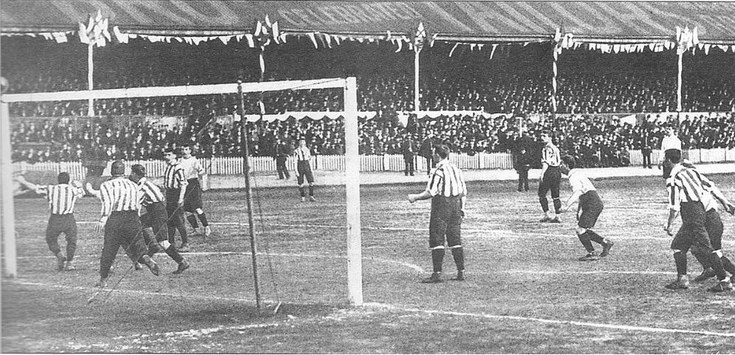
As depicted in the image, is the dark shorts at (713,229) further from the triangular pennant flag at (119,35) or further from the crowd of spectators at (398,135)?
the triangular pennant flag at (119,35)

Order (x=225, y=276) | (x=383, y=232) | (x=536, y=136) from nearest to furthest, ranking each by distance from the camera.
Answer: (x=225, y=276), (x=383, y=232), (x=536, y=136)

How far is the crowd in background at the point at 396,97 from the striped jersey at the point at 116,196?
447 inches

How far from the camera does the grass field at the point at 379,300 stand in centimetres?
846

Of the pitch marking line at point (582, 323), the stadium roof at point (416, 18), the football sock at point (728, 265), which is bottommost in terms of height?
the pitch marking line at point (582, 323)

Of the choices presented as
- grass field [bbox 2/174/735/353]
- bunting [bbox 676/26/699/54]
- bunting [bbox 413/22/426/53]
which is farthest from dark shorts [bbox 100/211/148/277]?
bunting [bbox 676/26/699/54]

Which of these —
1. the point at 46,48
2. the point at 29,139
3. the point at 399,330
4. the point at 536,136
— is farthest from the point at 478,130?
the point at 399,330

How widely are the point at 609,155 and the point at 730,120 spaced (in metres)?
5.42

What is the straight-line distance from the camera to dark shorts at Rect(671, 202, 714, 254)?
35.0ft

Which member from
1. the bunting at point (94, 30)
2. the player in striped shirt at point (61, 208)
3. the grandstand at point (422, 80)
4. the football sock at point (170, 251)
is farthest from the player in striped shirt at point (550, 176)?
the bunting at point (94, 30)

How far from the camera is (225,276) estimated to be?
40.5ft

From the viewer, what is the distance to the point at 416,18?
29297 mm

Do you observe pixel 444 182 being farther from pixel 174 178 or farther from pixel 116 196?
pixel 174 178

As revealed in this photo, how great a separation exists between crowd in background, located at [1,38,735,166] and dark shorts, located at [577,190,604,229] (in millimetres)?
13061

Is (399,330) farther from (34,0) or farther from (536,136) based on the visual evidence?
(536,136)
